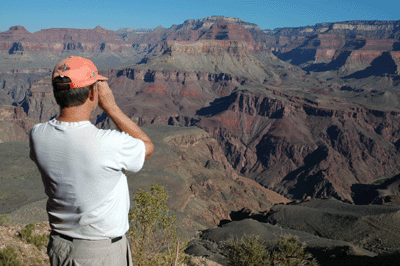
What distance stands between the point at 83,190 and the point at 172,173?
52.2 metres

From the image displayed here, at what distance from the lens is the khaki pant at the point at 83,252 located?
137 inches

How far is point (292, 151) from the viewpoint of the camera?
94188 mm

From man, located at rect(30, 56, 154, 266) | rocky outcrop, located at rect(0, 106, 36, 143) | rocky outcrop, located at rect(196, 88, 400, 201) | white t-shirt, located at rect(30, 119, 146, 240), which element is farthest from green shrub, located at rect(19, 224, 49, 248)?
rocky outcrop, located at rect(0, 106, 36, 143)

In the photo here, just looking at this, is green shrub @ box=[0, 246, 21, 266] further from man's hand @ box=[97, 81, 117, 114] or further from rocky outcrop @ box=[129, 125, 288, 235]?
rocky outcrop @ box=[129, 125, 288, 235]

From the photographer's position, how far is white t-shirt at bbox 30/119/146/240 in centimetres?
311

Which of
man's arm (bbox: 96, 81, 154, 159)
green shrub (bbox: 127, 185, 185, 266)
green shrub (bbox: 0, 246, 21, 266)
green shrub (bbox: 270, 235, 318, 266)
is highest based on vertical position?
man's arm (bbox: 96, 81, 154, 159)

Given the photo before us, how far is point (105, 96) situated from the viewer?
12.1 ft

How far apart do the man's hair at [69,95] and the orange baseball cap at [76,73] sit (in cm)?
4

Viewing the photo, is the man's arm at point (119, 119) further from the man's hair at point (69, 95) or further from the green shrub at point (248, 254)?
the green shrub at point (248, 254)

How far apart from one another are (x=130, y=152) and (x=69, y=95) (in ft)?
2.94

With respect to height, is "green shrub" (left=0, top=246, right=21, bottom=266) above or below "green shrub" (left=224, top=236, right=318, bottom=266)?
above

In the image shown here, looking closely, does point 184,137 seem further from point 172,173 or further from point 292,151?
point 292,151

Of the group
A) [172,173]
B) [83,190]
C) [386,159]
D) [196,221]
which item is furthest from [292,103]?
[83,190]

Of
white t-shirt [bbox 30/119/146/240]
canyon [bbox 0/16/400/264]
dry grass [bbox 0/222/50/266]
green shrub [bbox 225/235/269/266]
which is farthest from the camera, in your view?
canyon [bbox 0/16/400/264]
